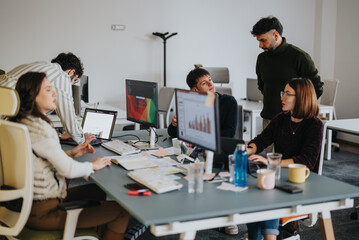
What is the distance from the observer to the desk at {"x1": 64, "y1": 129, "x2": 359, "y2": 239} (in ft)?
5.61

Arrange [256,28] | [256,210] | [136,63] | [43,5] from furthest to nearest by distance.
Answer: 1. [136,63]
2. [43,5]
3. [256,28]
4. [256,210]

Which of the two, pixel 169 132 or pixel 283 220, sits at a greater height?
pixel 169 132

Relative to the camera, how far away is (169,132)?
332cm

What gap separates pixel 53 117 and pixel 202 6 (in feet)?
11.2

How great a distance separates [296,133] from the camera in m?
2.58

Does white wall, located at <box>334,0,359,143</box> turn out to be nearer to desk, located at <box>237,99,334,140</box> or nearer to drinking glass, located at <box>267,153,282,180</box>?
desk, located at <box>237,99,334,140</box>

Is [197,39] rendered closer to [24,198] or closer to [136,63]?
[136,63]

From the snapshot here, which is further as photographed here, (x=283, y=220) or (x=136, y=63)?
(x=136, y=63)

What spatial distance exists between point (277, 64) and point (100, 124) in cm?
155

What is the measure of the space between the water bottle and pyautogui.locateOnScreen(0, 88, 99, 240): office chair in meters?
0.68

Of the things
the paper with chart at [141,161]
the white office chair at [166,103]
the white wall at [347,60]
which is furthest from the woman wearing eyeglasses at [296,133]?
the white wall at [347,60]

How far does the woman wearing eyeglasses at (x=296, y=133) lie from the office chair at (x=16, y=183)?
3.03 ft

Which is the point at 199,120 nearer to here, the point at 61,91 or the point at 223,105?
the point at 223,105

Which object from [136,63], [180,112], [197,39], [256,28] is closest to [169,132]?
[180,112]
